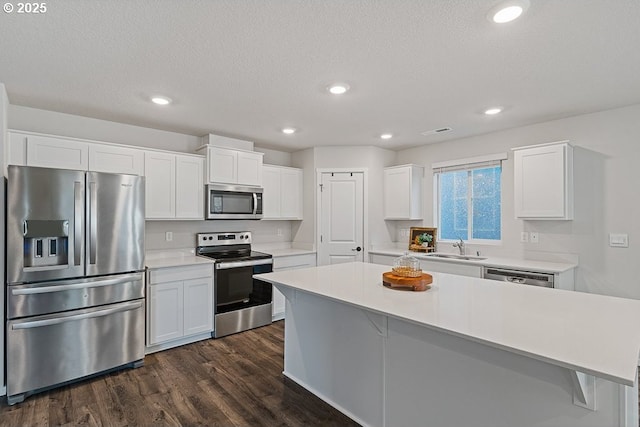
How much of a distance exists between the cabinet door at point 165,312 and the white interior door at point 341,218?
79.5 inches

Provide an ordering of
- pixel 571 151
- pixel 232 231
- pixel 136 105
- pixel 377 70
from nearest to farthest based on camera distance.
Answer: pixel 377 70 < pixel 136 105 < pixel 571 151 < pixel 232 231

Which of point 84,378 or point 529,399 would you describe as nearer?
point 529,399

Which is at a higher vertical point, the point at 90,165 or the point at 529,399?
the point at 90,165

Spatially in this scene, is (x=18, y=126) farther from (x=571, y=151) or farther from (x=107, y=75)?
(x=571, y=151)

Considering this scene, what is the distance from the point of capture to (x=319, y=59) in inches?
88.0

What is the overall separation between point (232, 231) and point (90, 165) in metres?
1.83

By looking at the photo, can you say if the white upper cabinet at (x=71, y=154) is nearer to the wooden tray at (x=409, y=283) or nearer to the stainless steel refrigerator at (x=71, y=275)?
the stainless steel refrigerator at (x=71, y=275)

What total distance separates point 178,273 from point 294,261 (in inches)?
62.2

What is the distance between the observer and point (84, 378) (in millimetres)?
2795

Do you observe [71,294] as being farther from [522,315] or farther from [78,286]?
[522,315]

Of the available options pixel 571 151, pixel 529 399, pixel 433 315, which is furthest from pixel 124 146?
pixel 571 151

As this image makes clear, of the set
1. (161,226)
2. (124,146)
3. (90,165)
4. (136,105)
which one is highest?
(136,105)

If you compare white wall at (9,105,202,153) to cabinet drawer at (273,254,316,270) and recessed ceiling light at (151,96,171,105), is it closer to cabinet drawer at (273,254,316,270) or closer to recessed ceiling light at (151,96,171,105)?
recessed ceiling light at (151,96,171,105)

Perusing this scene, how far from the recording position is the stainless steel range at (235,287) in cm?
378
